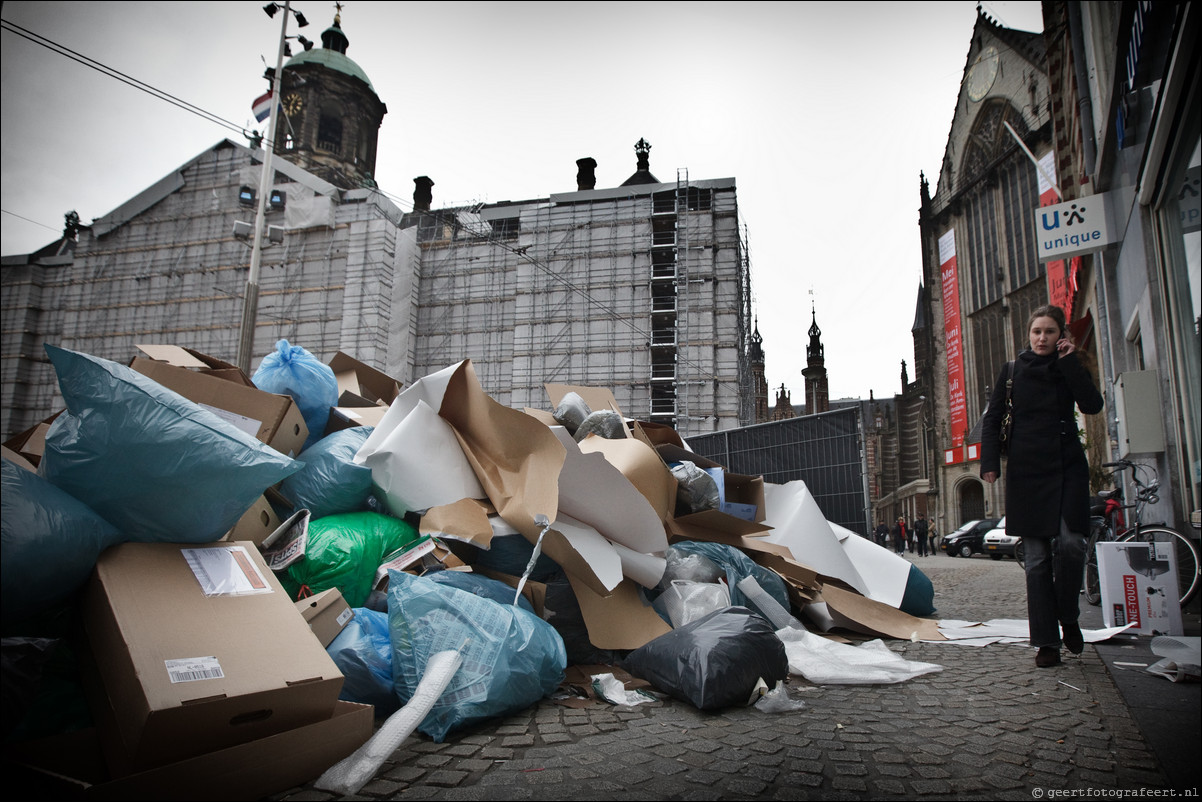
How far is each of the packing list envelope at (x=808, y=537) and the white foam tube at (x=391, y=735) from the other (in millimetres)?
2298

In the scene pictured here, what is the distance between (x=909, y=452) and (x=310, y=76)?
42336mm

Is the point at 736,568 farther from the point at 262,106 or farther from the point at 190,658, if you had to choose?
the point at 262,106

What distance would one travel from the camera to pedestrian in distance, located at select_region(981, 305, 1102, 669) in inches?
99.6

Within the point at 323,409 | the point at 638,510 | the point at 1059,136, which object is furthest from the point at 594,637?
the point at 1059,136

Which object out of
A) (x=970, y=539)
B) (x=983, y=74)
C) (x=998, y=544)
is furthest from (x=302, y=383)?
(x=983, y=74)

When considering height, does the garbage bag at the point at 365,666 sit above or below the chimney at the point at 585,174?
below

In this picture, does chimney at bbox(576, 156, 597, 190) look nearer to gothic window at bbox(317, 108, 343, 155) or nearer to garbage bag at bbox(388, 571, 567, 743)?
gothic window at bbox(317, 108, 343, 155)

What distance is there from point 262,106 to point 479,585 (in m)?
12.5

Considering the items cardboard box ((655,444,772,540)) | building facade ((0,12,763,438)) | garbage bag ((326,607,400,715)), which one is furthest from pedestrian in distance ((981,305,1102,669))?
building facade ((0,12,763,438))

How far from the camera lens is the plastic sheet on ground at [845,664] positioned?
235cm

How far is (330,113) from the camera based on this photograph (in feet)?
91.9

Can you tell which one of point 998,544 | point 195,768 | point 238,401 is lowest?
point 998,544

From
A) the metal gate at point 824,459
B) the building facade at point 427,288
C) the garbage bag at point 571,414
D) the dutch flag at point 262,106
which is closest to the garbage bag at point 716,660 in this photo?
the garbage bag at point 571,414

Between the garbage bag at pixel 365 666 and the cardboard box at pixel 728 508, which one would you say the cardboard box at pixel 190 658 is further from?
the cardboard box at pixel 728 508
